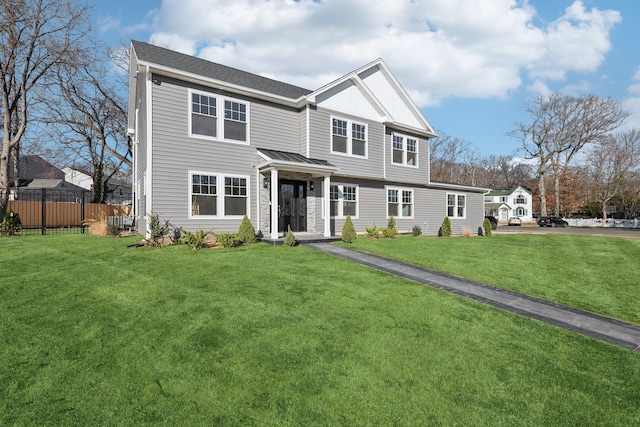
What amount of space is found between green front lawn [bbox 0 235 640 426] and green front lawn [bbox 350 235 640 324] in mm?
2163

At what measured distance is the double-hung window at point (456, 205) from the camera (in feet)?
68.7

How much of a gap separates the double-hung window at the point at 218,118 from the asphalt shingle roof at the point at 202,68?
748mm

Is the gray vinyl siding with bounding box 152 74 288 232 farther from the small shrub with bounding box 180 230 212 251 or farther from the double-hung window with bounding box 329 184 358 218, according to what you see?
the double-hung window with bounding box 329 184 358 218

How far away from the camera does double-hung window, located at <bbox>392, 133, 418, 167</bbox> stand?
17.3 meters

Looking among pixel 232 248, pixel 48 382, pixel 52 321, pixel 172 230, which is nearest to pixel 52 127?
pixel 172 230

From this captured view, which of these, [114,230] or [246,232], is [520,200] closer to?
[246,232]

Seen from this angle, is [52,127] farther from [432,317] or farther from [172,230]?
[432,317]

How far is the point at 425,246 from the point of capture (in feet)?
39.3

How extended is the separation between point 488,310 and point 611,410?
239 cm

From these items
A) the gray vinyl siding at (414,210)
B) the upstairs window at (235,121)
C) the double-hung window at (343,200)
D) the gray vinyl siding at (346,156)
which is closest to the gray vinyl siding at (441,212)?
the gray vinyl siding at (414,210)

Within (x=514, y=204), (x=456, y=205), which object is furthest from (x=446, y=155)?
(x=456, y=205)

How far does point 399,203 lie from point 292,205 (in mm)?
6919

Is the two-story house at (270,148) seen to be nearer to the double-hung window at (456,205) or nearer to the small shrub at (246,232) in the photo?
the small shrub at (246,232)

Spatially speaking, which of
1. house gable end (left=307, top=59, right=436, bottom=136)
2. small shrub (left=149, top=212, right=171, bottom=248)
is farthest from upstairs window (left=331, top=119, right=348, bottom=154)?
small shrub (left=149, top=212, right=171, bottom=248)
